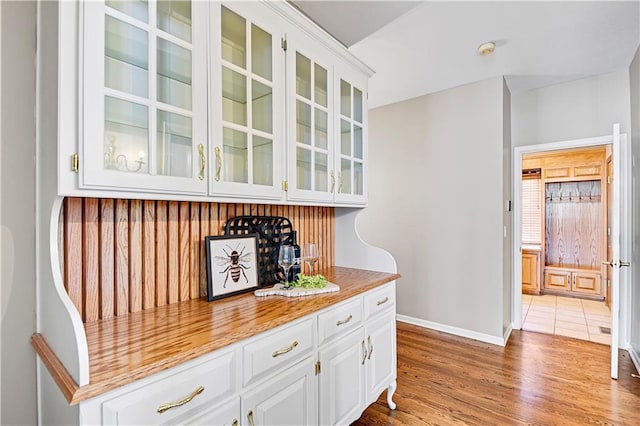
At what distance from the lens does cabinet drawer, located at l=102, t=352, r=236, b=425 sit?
2.71ft

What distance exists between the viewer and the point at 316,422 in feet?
4.77

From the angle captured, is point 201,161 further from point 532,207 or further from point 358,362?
point 532,207

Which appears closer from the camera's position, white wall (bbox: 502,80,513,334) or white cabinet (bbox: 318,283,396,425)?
white cabinet (bbox: 318,283,396,425)

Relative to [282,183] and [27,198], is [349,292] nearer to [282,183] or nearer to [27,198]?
[282,183]

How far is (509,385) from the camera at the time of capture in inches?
92.9

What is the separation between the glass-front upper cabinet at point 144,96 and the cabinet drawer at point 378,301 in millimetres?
1119

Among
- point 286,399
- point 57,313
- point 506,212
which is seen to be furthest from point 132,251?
point 506,212

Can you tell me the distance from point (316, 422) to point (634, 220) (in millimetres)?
3223

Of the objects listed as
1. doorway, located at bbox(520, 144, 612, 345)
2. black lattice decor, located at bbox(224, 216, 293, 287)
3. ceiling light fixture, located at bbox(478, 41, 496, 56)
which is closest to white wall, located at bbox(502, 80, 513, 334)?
ceiling light fixture, located at bbox(478, 41, 496, 56)

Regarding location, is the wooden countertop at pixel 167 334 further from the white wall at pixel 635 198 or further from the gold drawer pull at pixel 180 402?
the white wall at pixel 635 198

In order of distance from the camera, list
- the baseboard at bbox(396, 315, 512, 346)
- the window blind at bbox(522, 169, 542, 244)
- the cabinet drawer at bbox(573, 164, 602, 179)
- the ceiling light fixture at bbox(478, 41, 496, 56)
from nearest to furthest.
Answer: the ceiling light fixture at bbox(478, 41, 496, 56), the baseboard at bbox(396, 315, 512, 346), the cabinet drawer at bbox(573, 164, 602, 179), the window blind at bbox(522, 169, 542, 244)

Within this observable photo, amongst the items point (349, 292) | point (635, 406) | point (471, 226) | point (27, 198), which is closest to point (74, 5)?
point (27, 198)

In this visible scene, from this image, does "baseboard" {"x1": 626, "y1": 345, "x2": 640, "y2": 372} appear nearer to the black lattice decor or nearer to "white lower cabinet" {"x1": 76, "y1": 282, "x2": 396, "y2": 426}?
"white lower cabinet" {"x1": 76, "y1": 282, "x2": 396, "y2": 426}

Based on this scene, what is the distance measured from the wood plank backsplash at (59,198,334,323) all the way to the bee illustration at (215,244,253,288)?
106 mm
